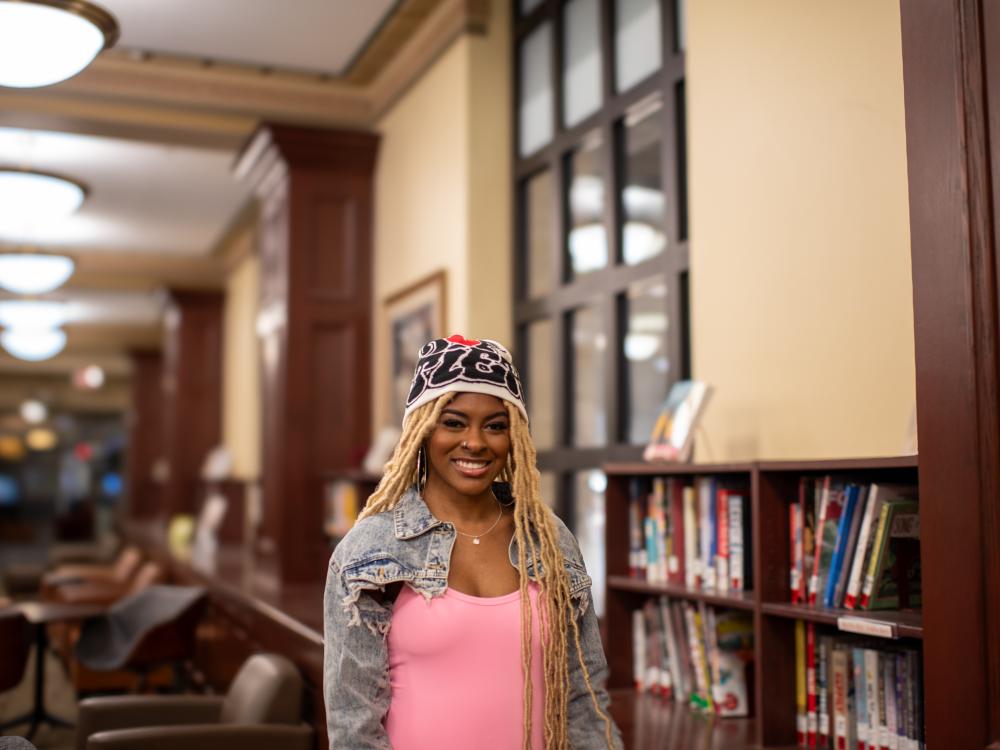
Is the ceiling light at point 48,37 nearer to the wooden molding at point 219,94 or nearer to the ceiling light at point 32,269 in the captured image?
the wooden molding at point 219,94

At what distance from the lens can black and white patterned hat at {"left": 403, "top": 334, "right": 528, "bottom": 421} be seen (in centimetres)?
192

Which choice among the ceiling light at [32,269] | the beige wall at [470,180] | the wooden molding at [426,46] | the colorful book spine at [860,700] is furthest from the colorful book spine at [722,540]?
the ceiling light at [32,269]

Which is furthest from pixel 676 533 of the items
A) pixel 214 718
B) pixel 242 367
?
pixel 242 367

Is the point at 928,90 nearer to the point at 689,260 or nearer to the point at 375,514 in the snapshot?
the point at 375,514

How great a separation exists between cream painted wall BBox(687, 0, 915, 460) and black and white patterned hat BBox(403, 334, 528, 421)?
1.34m

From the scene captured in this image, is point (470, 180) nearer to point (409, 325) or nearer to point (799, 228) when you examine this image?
point (409, 325)

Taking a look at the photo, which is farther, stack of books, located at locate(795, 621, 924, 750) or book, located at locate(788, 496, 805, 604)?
book, located at locate(788, 496, 805, 604)

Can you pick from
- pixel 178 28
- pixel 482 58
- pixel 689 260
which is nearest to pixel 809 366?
pixel 689 260

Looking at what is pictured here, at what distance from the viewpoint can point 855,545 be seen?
258 cm

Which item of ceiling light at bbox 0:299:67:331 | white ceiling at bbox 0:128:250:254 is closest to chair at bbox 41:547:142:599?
ceiling light at bbox 0:299:67:331

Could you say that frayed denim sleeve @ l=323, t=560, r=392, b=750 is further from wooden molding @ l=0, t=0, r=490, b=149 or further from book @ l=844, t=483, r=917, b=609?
wooden molding @ l=0, t=0, r=490, b=149

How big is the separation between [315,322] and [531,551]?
4.92 metres

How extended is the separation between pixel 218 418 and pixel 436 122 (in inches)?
274

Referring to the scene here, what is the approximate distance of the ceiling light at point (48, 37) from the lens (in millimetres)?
3727
